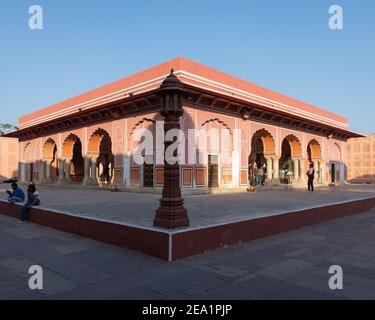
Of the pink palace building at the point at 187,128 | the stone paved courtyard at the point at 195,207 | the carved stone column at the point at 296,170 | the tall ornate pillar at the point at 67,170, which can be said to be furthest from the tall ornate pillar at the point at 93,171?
the carved stone column at the point at 296,170

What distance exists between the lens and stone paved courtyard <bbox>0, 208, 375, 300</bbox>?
3.74 metres

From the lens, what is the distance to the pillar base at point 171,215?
5.45m

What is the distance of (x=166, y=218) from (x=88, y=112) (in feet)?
46.6

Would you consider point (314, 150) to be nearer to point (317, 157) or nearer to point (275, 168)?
point (317, 157)

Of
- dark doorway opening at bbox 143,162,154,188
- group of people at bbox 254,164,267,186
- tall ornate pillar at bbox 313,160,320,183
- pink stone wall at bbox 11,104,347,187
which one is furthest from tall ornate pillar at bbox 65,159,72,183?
tall ornate pillar at bbox 313,160,320,183

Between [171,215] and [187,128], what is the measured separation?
9560 millimetres

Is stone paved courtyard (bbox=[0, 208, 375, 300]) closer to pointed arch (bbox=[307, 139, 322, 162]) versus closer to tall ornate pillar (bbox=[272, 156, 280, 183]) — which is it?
tall ornate pillar (bbox=[272, 156, 280, 183])

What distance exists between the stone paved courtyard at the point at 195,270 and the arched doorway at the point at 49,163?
747 inches

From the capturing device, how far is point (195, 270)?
459cm

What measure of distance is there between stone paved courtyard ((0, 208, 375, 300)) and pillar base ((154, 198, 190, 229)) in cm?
60

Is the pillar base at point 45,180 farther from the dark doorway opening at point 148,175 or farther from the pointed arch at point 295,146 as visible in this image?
the pointed arch at point 295,146

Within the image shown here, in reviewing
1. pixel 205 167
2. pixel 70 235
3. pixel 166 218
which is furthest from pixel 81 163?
pixel 166 218

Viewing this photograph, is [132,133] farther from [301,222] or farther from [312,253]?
[312,253]

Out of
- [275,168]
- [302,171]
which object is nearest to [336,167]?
[302,171]
